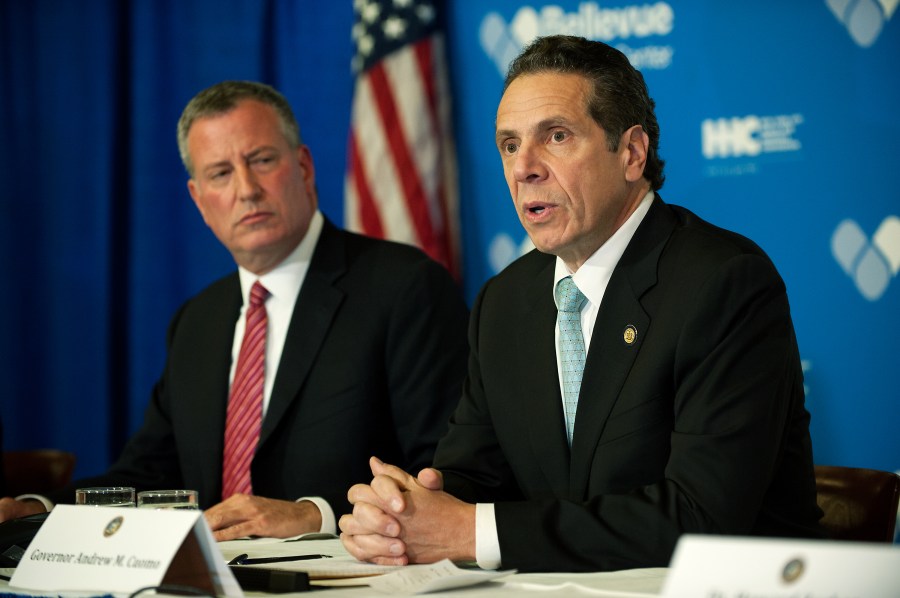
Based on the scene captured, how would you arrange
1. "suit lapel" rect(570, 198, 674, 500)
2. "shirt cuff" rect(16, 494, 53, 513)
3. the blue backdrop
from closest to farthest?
"suit lapel" rect(570, 198, 674, 500) → "shirt cuff" rect(16, 494, 53, 513) → the blue backdrop

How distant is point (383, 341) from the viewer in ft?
11.7

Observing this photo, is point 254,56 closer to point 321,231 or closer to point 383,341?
point 321,231

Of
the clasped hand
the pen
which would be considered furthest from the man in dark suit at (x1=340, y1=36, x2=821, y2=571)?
the pen

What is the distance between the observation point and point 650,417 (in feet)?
7.77

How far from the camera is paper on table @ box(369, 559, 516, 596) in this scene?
181 centimetres

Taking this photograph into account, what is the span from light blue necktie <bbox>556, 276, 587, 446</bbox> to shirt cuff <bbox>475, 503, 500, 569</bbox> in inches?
18.2

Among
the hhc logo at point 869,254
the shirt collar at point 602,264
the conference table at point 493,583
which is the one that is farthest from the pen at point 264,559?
the hhc logo at point 869,254

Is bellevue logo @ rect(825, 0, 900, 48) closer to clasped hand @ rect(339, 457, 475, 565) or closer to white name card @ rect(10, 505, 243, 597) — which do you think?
clasped hand @ rect(339, 457, 475, 565)

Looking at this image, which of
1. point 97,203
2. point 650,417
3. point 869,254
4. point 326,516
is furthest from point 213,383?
point 869,254

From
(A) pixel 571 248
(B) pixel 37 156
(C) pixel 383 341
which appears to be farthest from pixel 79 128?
(A) pixel 571 248

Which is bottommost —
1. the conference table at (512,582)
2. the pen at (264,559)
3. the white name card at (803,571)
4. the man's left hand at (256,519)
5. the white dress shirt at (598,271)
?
the man's left hand at (256,519)

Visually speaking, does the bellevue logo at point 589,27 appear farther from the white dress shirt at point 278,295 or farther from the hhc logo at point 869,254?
the white dress shirt at point 278,295

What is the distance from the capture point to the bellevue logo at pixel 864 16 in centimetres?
430

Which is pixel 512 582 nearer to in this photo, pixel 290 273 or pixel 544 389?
pixel 544 389
